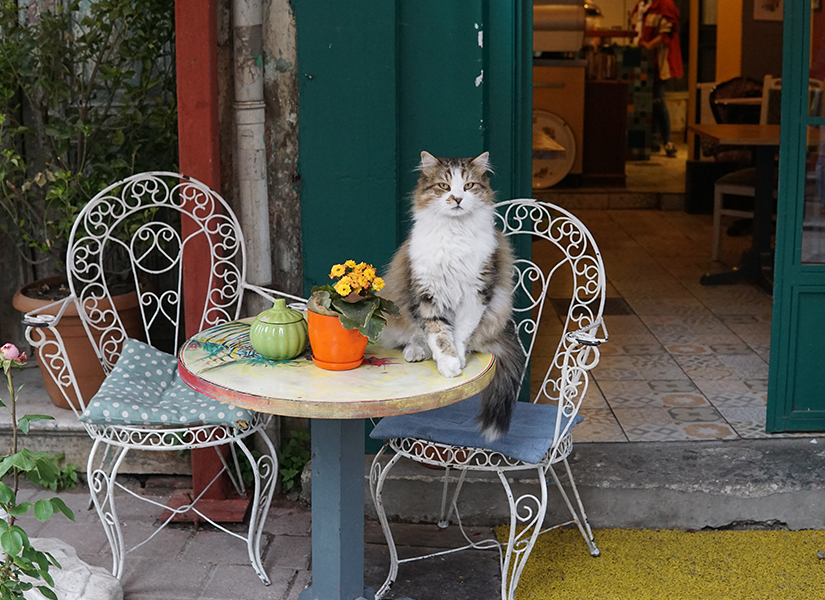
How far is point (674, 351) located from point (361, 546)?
2.63 m

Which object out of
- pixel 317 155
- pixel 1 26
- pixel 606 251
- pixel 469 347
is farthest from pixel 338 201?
pixel 606 251

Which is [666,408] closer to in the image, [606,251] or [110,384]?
[110,384]

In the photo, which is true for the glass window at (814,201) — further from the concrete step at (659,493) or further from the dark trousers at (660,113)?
the dark trousers at (660,113)

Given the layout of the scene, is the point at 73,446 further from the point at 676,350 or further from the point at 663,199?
the point at 663,199

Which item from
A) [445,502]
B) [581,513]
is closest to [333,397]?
[445,502]

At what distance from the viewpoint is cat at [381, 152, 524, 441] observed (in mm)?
2631

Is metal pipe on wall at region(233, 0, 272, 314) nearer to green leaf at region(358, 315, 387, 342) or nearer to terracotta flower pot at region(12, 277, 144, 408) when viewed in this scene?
terracotta flower pot at region(12, 277, 144, 408)

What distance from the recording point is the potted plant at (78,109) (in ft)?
12.1

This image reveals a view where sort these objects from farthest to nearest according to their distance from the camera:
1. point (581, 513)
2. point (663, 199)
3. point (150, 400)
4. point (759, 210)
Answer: point (663, 199), point (759, 210), point (581, 513), point (150, 400)

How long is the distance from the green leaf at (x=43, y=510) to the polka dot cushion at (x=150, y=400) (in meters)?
0.44

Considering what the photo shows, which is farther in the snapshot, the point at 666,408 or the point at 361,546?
the point at 666,408

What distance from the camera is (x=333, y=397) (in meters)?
2.35

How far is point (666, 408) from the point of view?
4.09 m

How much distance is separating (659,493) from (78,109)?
279 cm
